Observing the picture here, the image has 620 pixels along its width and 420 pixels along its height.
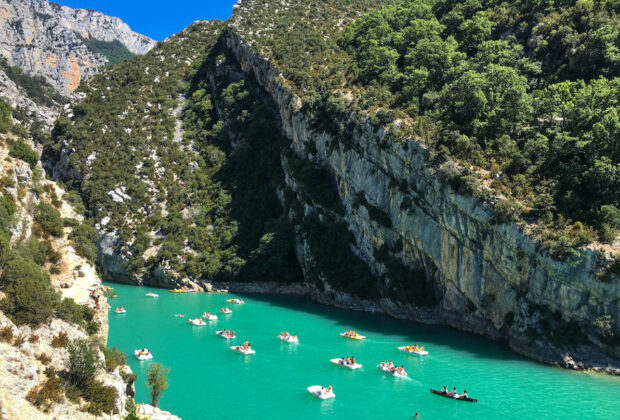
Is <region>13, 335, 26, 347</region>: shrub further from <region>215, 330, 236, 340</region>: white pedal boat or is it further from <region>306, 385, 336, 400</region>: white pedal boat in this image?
<region>215, 330, 236, 340</region>: white pedal boat

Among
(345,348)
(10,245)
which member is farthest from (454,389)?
(10,245)

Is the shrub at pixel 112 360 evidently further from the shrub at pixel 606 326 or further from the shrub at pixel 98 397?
the shrub at pixel 606 326

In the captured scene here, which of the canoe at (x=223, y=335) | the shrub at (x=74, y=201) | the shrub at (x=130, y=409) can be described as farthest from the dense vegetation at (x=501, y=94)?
the shrub at (x=74, y=201)

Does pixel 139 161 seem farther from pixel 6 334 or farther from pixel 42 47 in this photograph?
pixel 42 47

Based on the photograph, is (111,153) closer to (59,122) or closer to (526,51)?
(59,122)

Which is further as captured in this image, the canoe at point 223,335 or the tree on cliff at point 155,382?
the canoe at point 223,335

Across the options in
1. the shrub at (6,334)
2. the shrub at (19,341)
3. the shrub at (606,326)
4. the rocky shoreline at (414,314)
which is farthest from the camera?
the rocky shoreline at (414,314)

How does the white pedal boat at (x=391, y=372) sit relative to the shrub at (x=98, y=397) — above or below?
below
